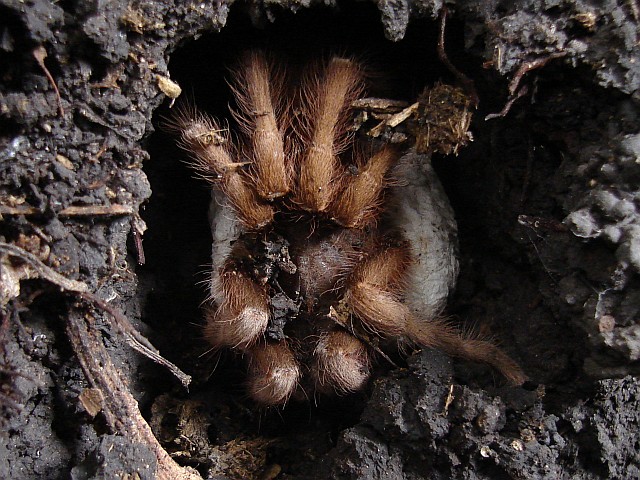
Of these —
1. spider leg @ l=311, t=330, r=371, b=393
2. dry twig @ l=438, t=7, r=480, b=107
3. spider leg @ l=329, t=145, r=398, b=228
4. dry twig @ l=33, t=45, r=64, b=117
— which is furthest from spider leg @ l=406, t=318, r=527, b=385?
dry twig @ l=33, t=45, r=64, b=117

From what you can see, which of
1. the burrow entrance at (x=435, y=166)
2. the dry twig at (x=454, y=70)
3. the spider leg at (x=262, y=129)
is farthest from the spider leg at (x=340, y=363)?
the dry twig at (x=454, y=70)

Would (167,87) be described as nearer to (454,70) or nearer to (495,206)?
(454,70)

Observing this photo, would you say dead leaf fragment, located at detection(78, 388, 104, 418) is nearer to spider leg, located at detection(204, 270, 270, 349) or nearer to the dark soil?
the dark soil

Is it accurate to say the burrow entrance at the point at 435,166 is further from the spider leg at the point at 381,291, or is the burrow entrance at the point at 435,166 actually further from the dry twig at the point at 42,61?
the dry twig at the point at 42,61

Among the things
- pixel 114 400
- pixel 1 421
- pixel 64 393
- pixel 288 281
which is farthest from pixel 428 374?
pixel 1 421

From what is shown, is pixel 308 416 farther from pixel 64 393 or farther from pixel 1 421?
pixel 1 421

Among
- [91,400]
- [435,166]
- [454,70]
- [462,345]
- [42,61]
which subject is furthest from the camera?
[435,166]

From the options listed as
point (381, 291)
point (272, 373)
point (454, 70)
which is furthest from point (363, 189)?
point (272, 373)
